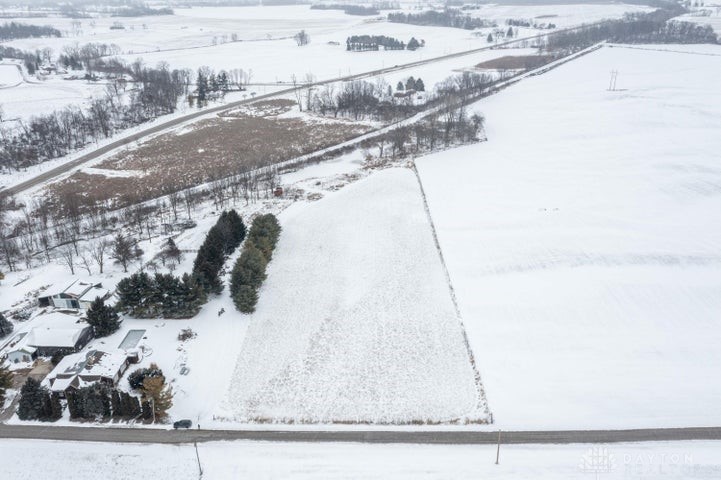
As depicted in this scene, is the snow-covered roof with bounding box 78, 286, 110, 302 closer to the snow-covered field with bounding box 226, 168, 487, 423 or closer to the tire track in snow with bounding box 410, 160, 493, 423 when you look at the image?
the snow-covered field with bounding box 226, 168, 487, 423

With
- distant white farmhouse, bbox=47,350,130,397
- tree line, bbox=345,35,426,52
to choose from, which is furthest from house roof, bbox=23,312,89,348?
tree line, bbox=345,35,426,52

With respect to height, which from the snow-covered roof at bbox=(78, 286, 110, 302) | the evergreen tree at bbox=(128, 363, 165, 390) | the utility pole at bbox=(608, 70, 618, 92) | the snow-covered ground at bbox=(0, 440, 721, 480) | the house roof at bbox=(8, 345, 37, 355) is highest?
the utility pole at bbox=(608, 70, 618, 92)

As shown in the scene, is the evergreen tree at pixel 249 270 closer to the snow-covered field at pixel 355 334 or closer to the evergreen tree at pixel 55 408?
the snow-covered field at pixel 355 334

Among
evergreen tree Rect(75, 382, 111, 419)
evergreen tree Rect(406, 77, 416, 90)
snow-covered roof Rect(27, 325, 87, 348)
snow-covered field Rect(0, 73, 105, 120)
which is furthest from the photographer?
evergreen tree Rect(406, 77, 416, 90)

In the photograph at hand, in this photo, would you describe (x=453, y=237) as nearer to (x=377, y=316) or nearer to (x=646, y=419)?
(x=377, y=316)

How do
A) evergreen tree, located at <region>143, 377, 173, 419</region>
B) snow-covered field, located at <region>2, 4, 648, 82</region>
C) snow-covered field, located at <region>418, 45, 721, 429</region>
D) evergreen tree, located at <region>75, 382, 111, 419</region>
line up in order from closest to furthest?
evergreen tree, located at <region>143, 377, 173, 419</region>, evergreen tree, located at <region>75, 382, 111, 419</region>, snow-covered field, located at <region>418, 45, 721, 429</region>, snow-covered field, located at <region>2, 4, 648, 82</region>

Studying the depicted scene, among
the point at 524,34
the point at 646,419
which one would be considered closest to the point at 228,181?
the point at 646,419

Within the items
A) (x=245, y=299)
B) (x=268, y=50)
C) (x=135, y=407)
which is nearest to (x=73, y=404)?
(x=135, y=407)

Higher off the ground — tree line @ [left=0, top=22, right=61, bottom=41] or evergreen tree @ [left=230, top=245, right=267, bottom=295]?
tree line @ [left=0, top=22, right=61, bottom=41]
